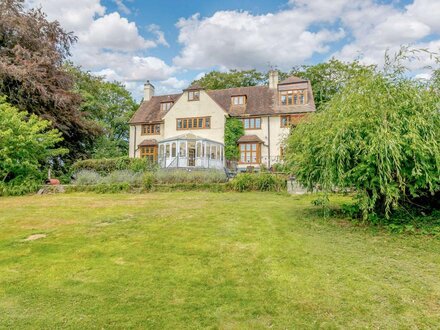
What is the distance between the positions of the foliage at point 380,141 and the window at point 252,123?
18.5 meters

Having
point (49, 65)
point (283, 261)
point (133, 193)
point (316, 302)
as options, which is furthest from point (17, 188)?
point (316, 302)

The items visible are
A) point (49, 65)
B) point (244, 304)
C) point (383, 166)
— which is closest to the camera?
point (244, 304)

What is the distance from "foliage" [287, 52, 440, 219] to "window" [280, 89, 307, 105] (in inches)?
718

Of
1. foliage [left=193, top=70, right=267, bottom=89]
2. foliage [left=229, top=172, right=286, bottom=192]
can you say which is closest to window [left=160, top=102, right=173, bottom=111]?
foliage [left=193, top=70, right=267, bottom=89]

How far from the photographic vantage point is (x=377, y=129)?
575cm

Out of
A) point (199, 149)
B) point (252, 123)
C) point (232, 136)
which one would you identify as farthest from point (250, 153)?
point (199, 149)

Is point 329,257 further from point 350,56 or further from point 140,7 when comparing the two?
point 140,7

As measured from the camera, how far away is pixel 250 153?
82.0 ft

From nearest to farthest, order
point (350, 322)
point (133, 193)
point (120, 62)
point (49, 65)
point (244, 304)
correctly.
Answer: point (350, 322) < point (244, 304) < point (133, 193) < point (49, 65) < point (120, 62)

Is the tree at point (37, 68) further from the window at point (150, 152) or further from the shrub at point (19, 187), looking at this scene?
the window at point (150, 152)

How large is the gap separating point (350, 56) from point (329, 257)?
5.25m

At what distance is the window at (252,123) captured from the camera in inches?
1000

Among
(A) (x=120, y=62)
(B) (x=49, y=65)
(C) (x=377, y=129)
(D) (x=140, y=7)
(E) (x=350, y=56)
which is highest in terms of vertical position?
(A) (x=120, y=62)

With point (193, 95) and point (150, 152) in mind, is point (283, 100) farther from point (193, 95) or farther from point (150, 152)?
point (150, 152)
